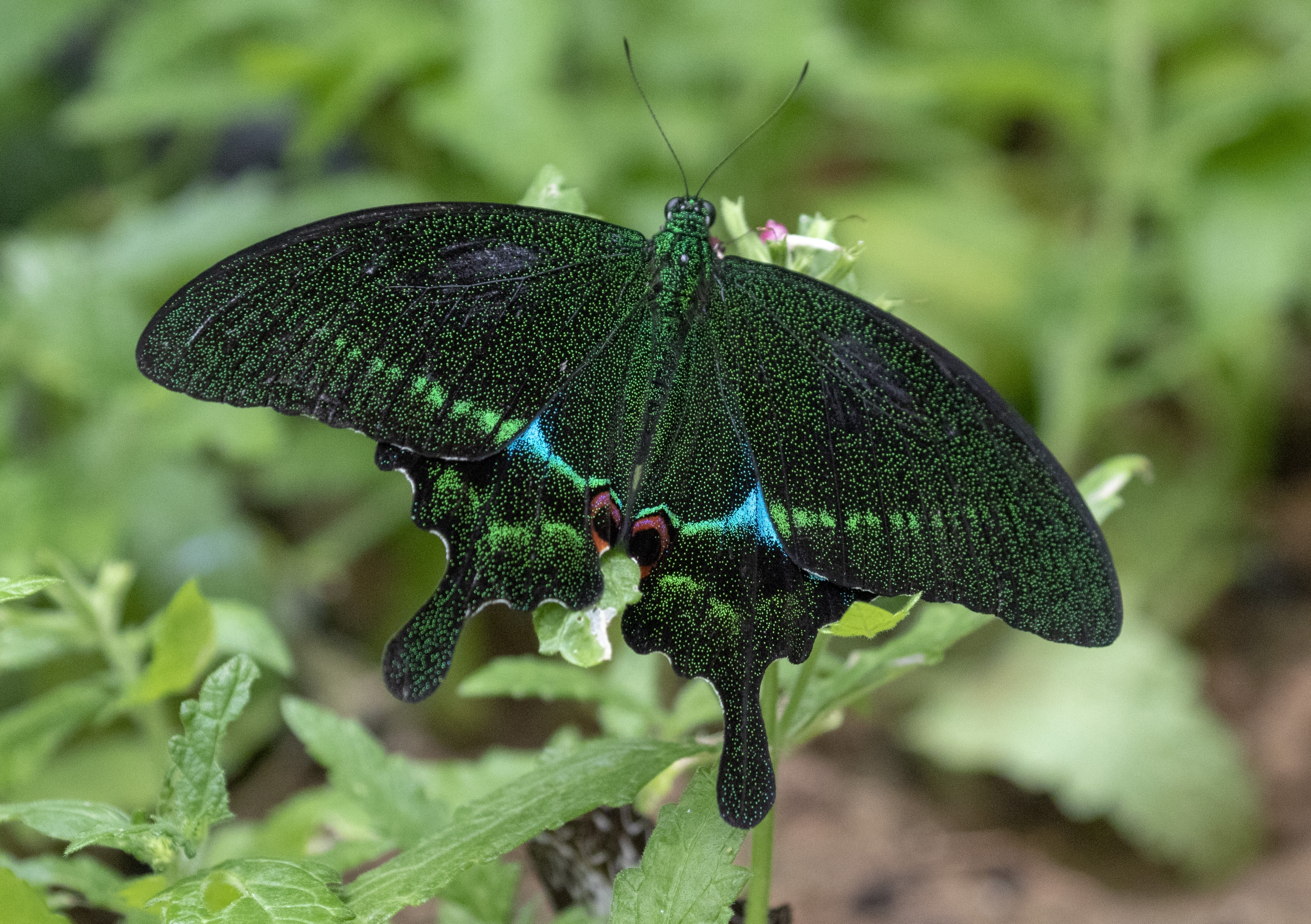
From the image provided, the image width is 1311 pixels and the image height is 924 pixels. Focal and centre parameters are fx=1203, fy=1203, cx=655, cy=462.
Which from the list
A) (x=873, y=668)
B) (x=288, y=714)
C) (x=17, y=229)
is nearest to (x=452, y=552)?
(x=288, y=714)

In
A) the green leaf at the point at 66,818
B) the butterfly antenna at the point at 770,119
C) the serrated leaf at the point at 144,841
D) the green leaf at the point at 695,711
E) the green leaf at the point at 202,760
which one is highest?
the butterfly antenna at the point at 770,119

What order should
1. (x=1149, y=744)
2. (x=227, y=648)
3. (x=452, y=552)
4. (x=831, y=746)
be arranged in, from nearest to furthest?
(x=452, y=552) → (x=227, y=648) → (x=1149, y=744) → (x=831, y=746)

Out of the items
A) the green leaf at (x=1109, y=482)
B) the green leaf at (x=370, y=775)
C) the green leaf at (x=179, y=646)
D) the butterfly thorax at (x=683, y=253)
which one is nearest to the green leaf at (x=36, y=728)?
the green leaf at (x=179, y=646)

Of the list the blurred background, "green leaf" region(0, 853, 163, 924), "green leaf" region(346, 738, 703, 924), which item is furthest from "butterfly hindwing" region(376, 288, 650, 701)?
the blurred background

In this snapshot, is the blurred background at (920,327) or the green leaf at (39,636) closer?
the green leaf at (39,636)

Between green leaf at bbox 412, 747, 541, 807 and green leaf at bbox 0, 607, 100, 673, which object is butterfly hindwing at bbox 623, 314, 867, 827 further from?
green leaf at bbox 0, 607, 100, 673

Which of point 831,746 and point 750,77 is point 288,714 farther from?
point 750,77

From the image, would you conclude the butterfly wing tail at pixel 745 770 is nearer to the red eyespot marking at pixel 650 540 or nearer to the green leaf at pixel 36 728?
the red eyespot marking at pixel 650 540

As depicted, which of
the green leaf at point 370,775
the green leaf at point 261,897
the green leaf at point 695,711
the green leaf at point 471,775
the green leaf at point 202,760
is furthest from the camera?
the green leaf at point 471,775
